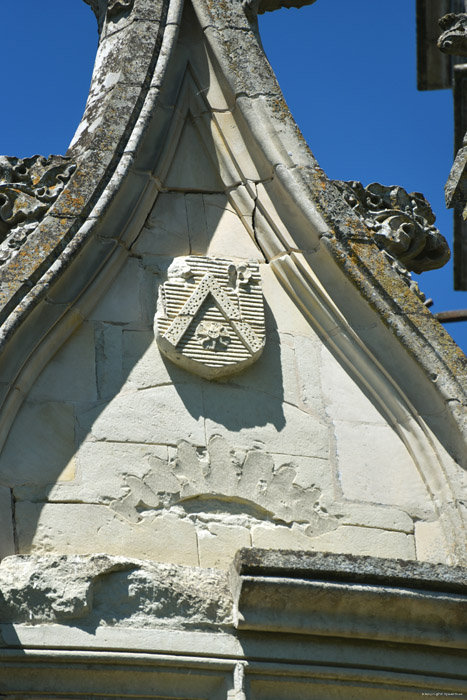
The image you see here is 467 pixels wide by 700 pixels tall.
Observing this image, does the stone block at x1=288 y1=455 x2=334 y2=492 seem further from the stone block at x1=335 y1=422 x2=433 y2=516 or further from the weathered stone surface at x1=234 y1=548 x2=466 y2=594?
the weathered stone surface at x1=234 y1=548 x2=466 y2=594

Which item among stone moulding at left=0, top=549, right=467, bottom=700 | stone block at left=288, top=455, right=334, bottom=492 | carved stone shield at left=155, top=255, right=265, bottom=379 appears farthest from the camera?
carved stone shield at left=155, top=255, right=265, bottom=379

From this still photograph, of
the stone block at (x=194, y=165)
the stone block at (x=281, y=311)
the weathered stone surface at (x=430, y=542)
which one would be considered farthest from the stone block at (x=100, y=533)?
the stone block at (x=194, y=165)

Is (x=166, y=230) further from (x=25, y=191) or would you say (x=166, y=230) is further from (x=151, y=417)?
(x=151, y=417)

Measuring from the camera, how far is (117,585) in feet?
21.9

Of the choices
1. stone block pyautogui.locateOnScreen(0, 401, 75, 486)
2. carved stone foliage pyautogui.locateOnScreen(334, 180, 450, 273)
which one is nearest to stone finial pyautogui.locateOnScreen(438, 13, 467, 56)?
carved stone foliage pyautogui.locateOnScreen(334, 180, 450, 273)

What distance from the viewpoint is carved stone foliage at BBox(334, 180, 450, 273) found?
839 cm

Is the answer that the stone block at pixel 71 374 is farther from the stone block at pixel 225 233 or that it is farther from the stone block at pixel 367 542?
the stone block at pixel 367 542

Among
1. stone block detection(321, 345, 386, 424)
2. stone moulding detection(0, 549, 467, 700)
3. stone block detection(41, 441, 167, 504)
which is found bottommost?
stone moulding detection(0, 549, 467, 700)

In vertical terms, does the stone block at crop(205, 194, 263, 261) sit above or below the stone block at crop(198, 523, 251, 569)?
above

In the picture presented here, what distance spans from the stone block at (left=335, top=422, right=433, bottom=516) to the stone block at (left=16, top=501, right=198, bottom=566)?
2.76 ft

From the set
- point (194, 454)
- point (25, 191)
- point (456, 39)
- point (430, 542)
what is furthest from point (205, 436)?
point (456, 39)

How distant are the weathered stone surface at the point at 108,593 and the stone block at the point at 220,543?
0.71ft

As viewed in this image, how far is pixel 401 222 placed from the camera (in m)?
8.49

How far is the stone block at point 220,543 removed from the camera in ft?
23.2
